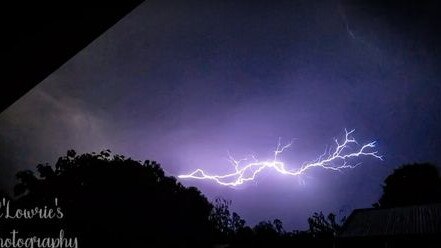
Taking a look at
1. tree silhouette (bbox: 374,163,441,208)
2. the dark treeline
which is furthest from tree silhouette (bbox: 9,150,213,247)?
tree silhouette (bbox: 374,163,441,208)

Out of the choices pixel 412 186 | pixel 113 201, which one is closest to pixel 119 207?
pixel 113 201

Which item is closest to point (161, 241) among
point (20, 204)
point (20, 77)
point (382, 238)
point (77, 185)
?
point (77, 185)

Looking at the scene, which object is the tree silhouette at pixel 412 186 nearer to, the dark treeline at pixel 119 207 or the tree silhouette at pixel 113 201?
the dark treeline at pixel 119 207

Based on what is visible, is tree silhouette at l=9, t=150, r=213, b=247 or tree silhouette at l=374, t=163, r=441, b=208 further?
tree silhouette at l=374, t=163, r=441, b=208

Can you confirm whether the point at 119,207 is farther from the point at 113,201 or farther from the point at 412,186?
the point at 412,186

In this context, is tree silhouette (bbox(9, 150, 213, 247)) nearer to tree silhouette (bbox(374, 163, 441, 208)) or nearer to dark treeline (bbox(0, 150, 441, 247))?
dark treeline (bbox(0, 150, 441, 247))

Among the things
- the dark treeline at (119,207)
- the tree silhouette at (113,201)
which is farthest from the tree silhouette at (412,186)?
the tree silhouette at (113,201)
